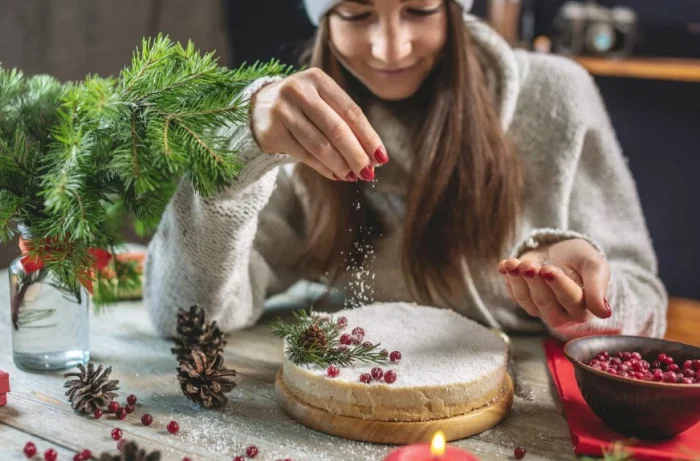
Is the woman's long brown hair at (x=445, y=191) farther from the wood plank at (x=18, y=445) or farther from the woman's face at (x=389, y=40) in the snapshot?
the wood plank at (x=18, y=445)

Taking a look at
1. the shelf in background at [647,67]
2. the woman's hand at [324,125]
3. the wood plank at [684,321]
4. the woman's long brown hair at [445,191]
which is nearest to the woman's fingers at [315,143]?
the woman's hand at [324,125]

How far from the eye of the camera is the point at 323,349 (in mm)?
1054

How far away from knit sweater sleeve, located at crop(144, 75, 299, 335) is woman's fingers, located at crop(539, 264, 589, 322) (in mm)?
383

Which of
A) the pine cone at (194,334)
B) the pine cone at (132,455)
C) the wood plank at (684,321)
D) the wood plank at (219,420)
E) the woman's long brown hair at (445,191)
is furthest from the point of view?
the wood plank at (684,321)

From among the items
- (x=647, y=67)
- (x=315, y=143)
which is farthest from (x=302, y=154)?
(x=647, y=67)

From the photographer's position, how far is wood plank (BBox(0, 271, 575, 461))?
0.94m

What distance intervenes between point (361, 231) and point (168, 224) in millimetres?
382

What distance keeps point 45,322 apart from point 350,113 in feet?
1.71

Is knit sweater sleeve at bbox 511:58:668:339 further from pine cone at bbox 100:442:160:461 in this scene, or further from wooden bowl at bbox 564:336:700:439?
pine cone at bbox 100:442:160:461

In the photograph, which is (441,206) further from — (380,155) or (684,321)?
(684,321)

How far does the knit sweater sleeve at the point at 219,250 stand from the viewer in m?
1.13

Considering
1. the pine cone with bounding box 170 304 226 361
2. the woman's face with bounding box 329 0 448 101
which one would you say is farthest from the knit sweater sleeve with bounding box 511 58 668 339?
the pine cone with bounding box 170 304 226 361

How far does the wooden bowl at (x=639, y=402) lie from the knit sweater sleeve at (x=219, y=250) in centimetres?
48

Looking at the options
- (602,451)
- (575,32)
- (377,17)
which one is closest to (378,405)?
(602,451)
